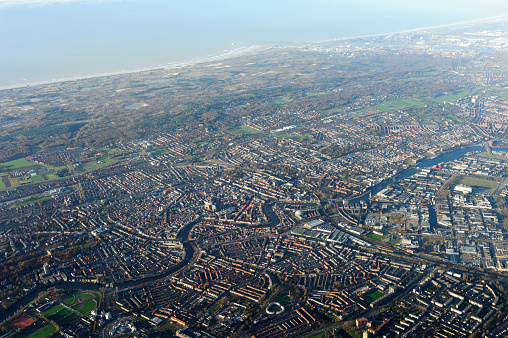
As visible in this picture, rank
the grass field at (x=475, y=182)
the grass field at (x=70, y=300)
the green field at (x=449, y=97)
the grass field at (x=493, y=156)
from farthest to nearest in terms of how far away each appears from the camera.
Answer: the green field at (x=449, y=97) < the grass field at (x=493, y=156) < the grass field at (x=475, y=182) < the grass field at (x=70, y=300)

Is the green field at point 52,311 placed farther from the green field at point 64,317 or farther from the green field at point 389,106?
the green field at point 389,106

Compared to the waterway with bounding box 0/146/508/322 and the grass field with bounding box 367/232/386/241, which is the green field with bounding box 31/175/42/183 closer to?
the waterway with bounding box 0/146/508/322

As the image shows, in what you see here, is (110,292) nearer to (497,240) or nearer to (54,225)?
(54,225)

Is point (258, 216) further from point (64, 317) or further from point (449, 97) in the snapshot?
point (449, 97)

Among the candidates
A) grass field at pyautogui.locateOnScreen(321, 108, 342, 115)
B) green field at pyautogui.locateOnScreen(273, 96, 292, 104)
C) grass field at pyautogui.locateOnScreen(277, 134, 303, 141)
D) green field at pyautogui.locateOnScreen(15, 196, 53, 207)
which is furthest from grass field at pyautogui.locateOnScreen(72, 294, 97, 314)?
green field at pyautogui.locateOnScreen(273, 96, 292, 104)

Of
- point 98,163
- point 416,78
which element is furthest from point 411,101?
point 98,163

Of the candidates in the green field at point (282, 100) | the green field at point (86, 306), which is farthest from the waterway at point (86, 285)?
the green field at point (282, 100)
